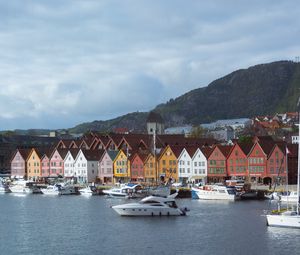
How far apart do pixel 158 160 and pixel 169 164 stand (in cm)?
281

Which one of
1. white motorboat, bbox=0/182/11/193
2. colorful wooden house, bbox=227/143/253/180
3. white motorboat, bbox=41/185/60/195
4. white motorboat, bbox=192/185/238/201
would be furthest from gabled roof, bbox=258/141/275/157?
white motorboat, bbox=0/182/11/193

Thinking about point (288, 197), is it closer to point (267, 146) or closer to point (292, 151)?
point (292, 151)

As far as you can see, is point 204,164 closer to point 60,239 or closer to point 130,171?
point 130,171

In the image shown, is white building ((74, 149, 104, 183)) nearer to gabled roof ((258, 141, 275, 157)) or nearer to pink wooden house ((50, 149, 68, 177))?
pink wooden house ((50, 149, 68, 177))

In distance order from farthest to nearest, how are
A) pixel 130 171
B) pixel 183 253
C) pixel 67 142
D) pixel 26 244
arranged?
pixel 67 142 → pixel 130 171 → pixel 26 244 → pixel 183 253

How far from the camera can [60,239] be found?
177 ft

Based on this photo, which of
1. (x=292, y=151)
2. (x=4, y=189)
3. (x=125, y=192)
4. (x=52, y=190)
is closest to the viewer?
(x=125, y=192)

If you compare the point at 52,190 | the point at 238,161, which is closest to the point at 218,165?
the point at 238,161

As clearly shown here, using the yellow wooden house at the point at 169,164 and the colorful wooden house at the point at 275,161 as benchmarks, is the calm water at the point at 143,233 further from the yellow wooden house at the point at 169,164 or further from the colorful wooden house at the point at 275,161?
the yellow wooden house at the point at 169,164

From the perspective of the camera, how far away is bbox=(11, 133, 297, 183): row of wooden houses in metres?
114

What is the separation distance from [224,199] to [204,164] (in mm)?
31063

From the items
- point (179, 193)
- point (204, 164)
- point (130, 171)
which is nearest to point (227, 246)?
point (179, 193)

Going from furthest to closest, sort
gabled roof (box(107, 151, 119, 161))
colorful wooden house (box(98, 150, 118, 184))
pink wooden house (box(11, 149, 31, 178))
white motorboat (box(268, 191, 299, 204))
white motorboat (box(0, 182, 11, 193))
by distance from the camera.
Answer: pink wooden house (box(11, 149, 31, 178)), gabled roof (box(107, 151, 119, 161)), colorful wooden house (box(98, 150, 118, 184)), white motorboat (box(0, 182, 11, 193)), white motorboat (box(268, 191, 299, 204))

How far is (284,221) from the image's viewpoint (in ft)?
185
